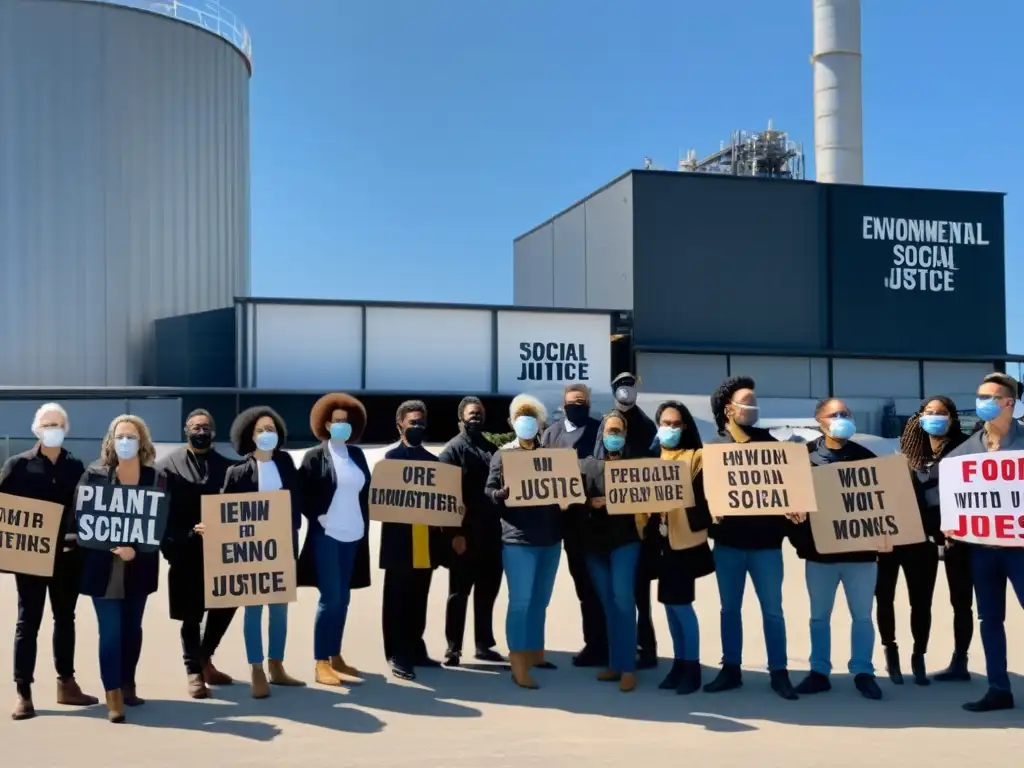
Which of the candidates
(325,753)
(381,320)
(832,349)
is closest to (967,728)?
(325,753)

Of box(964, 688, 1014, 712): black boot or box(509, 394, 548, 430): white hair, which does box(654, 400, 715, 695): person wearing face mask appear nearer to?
box(509, 394, 548, 430): white hair

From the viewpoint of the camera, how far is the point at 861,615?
7.00 meters

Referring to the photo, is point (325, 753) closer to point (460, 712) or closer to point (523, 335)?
point (460, 712)

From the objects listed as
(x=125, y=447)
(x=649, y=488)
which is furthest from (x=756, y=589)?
(x=125, y=447)

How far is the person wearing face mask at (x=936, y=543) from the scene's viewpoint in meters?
7.25

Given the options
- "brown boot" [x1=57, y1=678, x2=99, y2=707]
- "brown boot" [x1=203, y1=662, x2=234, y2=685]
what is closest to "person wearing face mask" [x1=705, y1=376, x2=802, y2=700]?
"brown boot" [x1=203, y1=662, x2=234, y2=685]

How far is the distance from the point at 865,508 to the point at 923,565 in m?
0.84

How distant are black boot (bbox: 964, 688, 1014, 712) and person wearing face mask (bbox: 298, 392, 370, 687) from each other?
13.7 ft

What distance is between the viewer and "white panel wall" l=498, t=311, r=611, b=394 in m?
29.8

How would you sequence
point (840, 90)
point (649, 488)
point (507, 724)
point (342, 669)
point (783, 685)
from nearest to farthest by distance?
1. point (507, 724)
2. point (783, 685)
3. point (649, 488)
4. point (342, 669)
5. point (840, 90)

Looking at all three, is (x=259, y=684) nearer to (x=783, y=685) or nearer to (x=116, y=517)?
(x=116, y=517)

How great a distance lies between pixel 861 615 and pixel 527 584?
2.29m

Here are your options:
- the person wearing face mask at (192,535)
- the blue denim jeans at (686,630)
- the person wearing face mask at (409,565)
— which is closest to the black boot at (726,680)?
the blue denim jeans at (686,630)

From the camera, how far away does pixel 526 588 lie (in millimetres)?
7375
